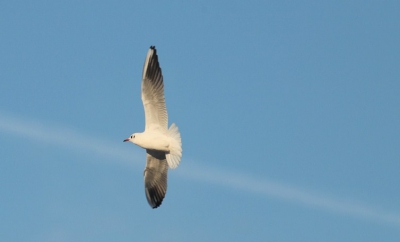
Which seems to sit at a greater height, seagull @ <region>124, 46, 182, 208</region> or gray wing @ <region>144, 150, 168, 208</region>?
seagull @ <region>124, 46, 182, 208</region>

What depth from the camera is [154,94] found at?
73.8 feet

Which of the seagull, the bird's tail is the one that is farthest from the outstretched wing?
the bird's tail

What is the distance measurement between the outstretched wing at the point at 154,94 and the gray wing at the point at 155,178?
132 cm

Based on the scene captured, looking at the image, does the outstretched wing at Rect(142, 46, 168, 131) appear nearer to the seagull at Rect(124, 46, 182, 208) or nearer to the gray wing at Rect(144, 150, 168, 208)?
the seagull at Rect(124, 46, 182, 208)

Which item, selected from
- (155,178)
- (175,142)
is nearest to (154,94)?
(175,142)

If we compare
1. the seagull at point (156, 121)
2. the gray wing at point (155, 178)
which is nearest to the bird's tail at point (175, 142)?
the seagull at point (156, 121)

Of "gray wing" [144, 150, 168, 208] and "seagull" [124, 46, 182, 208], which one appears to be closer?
"seagull" [124, 46, 182, 208]

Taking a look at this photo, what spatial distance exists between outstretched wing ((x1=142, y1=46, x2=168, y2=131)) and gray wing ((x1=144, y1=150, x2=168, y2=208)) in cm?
132

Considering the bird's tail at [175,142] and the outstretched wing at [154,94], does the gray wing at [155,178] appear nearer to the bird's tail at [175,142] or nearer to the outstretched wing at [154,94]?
the bird's tail at [175,142]

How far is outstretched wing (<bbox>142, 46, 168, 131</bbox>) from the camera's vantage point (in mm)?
22484

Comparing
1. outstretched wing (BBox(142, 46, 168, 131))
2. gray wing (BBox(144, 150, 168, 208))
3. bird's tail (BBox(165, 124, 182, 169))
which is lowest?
gray wing (BBox(144, 150, 168, 208))

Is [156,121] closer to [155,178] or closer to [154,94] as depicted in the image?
[154,94]

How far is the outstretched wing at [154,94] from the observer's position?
22484mm

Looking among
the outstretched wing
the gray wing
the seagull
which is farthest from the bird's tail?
the gray wing
